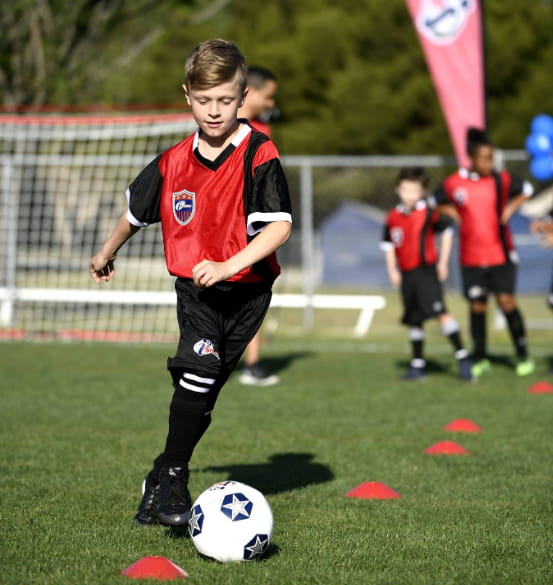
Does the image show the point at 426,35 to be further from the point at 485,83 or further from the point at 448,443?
the point at 448,443

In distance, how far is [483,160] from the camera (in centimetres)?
912

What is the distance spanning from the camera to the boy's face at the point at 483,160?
29.8 feet

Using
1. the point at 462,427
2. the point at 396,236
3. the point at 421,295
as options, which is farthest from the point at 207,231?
the point at 396,236

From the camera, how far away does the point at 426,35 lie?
11.2m

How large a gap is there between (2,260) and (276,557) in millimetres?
11119

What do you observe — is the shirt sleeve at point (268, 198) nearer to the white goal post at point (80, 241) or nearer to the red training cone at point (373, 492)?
the red training cone at point (373, 492)

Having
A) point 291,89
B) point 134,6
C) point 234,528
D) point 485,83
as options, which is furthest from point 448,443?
point 291,89

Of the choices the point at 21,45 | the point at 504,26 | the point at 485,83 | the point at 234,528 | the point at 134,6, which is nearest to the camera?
the point at 234,528

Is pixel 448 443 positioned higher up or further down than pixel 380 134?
further down

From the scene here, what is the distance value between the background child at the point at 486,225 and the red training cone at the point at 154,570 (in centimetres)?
616

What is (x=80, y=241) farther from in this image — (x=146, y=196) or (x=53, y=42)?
(x=146, y=196)

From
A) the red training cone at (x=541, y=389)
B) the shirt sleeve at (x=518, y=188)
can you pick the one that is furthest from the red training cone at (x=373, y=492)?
the shirt sleeve at (x=518, y=188)

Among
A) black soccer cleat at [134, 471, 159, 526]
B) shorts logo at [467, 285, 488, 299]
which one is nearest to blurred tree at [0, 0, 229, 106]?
shorts logo at [467, 285, 488, 299]

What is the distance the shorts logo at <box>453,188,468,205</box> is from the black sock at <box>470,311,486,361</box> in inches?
41.3
